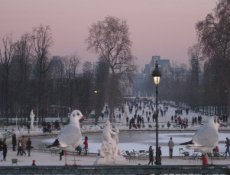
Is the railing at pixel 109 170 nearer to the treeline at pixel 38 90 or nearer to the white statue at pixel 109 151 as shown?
the white statue at pixel 109 151

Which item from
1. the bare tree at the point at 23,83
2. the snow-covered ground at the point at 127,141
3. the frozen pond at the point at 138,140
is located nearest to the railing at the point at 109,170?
the snow-covered ground at the point at 127,141

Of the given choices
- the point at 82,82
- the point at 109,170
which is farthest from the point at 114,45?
the point at 109,170

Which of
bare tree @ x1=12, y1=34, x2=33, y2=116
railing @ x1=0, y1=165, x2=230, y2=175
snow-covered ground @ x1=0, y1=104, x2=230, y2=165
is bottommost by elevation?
snow-covered ground @ x1=0, y1=104, x2=230, y2=165

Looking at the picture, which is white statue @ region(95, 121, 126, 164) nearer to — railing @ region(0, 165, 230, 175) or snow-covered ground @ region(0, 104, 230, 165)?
snow-covered ground @ region(0, 104, 230, 165)

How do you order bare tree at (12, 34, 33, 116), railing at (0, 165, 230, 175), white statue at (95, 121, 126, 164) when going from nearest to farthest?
railing at (0, 165, 230, 175)
white statue at (95, 121, 126, 164)
bare tree at (12, 34, 33, 116)

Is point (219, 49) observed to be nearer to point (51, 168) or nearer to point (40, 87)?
point (40, 87)

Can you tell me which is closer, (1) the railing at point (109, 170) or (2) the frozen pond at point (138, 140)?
(1) the railing at point (109, 170)

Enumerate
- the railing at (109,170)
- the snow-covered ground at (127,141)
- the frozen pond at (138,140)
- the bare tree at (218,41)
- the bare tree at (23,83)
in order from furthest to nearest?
1. the bare tree at (23,83)
2. the bare tree at (218,41)
3. the frozen pond at (138,140)
4. the snow-covered ground at (127,141)
5. the railing at (109,170)

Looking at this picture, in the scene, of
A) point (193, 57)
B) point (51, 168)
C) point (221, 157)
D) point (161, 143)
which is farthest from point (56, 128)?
point (193, 57)

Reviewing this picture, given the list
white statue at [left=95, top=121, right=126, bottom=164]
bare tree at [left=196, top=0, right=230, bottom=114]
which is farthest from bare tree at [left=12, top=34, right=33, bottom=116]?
white statue at [left=95, top=121, right=126, bottom=164]

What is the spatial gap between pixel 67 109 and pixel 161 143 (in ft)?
110

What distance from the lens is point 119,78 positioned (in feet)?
215

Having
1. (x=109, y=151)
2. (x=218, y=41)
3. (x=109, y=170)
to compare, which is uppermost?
(x=218, y=41)

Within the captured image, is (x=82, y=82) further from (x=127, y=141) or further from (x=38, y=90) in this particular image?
(x=127, y=141)
